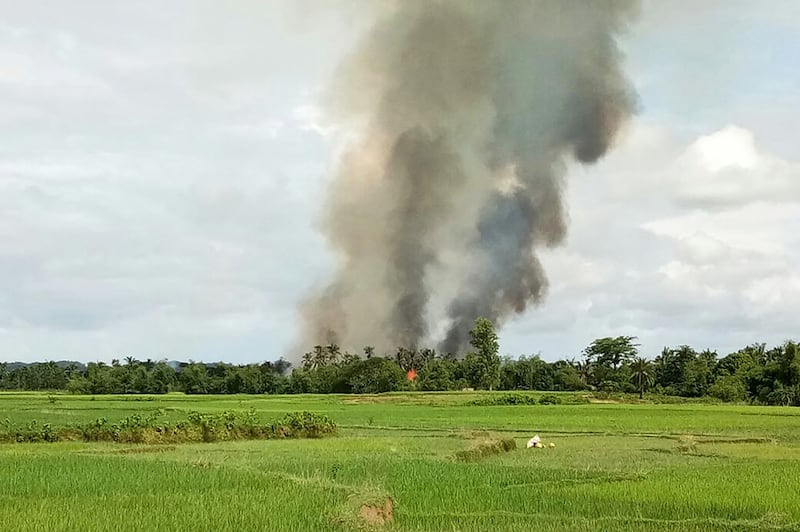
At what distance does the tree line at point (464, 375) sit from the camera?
6569 centimetres

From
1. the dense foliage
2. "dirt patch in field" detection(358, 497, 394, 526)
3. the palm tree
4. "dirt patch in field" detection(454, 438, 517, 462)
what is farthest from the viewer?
the palm tree

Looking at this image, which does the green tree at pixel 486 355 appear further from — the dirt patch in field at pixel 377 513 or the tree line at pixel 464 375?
the dirt patch in field at pixel 377 513

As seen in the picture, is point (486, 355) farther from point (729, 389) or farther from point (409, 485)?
point (409, 485)

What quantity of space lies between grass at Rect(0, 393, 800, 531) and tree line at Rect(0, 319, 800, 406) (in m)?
45.0

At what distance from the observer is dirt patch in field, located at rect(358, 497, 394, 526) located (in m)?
9.15

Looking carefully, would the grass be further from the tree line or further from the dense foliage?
the tree line

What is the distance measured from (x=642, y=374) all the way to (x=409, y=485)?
56659mm

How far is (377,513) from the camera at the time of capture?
9.44 meters

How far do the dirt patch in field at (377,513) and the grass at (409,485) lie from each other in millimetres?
100

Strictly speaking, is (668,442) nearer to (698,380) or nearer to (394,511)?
(394,511)

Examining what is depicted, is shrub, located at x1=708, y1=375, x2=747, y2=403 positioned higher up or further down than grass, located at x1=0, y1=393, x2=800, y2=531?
higher up

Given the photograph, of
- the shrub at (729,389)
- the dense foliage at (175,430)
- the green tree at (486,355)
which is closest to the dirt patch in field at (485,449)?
the dense foliage at (175,430)

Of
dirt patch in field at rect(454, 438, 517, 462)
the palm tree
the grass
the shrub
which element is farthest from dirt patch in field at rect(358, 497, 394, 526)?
the palm tree

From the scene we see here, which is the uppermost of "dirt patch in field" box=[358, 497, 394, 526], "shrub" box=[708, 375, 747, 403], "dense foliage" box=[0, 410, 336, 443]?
"shrub" box=[708, 375, 747, 403]
